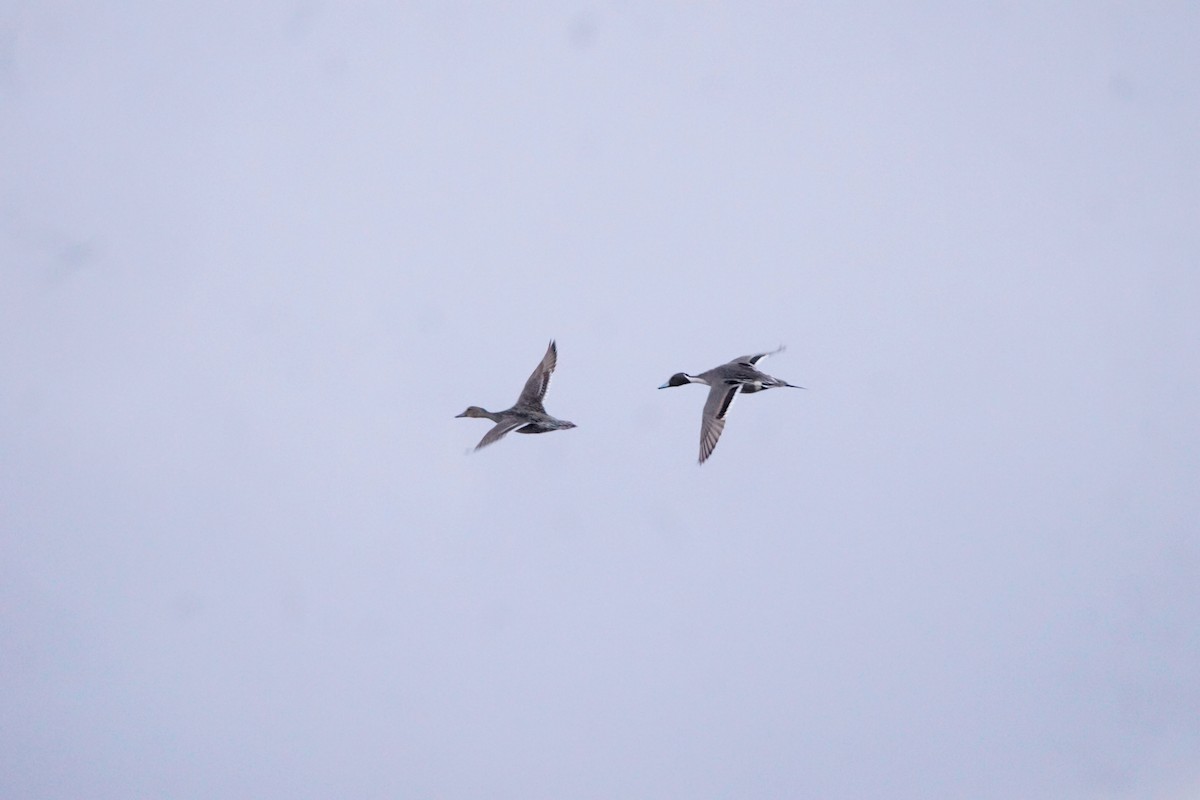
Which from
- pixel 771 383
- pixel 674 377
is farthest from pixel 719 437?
pixel 674 377

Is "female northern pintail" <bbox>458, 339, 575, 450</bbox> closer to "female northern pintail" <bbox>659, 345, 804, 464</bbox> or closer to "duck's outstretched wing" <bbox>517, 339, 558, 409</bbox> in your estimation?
"duck's outstretched wing" <bbox>517, 339, 558, 409</bbox>

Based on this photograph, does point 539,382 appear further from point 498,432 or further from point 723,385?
point 723,385

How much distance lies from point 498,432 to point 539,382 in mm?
2389

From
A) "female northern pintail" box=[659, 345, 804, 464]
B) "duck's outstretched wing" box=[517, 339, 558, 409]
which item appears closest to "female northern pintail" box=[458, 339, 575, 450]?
"duck's outstretched wing" box=[517, 339, 558, 409]

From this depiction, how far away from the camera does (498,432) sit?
37.9 metres

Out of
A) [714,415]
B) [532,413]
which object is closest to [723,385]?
[714,415]

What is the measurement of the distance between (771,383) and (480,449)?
7006 millimetres

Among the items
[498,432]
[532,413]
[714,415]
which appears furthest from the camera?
[532,413]

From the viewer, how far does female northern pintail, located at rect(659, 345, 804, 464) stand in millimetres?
36219

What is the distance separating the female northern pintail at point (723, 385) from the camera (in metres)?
36.2

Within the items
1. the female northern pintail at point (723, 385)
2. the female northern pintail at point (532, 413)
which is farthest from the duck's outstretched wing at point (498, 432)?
the female northern pintail at point (723, 385)

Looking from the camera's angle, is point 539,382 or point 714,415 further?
point 539,382

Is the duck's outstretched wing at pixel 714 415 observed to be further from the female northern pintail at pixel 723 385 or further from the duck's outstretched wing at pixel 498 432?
the duck's outstretched wing at pixel 498 432

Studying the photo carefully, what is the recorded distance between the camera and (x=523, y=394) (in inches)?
1561
